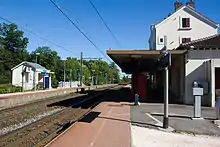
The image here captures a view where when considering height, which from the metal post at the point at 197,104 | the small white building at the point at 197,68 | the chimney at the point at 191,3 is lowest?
the metal post at the point at 197,104

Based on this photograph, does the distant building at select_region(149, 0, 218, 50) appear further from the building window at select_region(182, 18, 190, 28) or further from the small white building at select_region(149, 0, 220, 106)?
the small white building at select_region(149, 0, 220, 106)

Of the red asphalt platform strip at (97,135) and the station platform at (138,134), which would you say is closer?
the red asphalt platform strip at (97,135)

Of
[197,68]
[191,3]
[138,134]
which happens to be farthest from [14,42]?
[138,134]

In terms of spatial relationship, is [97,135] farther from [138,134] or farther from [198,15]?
[198,15]

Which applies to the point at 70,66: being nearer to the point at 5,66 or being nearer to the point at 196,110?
the point at 5,66

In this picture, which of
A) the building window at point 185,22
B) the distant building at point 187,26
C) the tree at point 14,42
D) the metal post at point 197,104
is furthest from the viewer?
the tree at point 14,42

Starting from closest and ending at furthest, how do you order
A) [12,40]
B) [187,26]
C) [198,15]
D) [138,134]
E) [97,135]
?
[97,135] → [138,134] → [198,15] → [187,26] → [12,40]

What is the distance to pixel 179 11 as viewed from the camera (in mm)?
36938

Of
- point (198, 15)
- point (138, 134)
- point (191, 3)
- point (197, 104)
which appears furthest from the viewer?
point (191, 3)

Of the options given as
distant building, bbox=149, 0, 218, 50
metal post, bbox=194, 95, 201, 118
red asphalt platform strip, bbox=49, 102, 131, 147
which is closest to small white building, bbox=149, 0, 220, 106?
metal post, bbox=194, 95, 201, 118

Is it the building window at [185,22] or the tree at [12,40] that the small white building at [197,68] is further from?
the tree at [12,40]

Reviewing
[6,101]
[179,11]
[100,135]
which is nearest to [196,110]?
[100,135]

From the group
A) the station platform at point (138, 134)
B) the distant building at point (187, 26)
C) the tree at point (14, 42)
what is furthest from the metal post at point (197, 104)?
the tree at point (14, 42)

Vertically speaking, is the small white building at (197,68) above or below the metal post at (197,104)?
above
